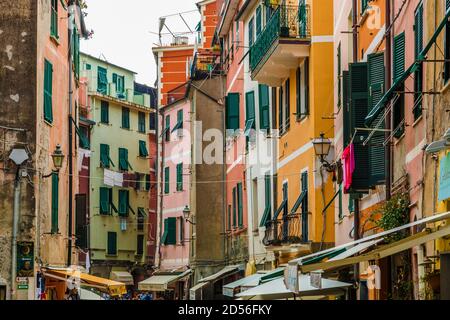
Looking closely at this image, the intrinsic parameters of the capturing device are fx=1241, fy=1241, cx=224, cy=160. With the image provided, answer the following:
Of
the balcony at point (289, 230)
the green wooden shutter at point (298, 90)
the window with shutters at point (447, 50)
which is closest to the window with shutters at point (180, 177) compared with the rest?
the balcony at point (289, 230)

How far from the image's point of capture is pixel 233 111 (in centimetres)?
4462

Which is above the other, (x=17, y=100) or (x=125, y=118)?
(x=125, y=118)

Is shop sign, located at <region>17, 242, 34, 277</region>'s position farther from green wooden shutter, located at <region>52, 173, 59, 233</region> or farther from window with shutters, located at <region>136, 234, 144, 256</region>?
window with shutters, located at <region>136, 234, 144, 256</region>

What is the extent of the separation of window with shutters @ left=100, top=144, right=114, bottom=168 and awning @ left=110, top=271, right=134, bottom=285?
238 inches

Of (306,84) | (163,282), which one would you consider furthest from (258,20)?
(163,282)

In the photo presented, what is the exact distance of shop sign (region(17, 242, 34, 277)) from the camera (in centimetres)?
2938

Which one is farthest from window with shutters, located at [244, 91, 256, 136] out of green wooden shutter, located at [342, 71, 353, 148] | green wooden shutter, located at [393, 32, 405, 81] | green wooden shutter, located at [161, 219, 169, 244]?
green wooden shutter, located at [161, 219, 169, 244]

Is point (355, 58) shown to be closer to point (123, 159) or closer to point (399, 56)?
point (399, 56)

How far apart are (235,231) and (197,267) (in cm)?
706

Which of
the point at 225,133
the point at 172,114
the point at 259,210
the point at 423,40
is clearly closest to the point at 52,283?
the point at 259,210

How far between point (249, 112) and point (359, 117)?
16.8 m

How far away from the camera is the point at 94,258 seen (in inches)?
2680

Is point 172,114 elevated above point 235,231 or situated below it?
above

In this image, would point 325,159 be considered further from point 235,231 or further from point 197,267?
point 197,267
